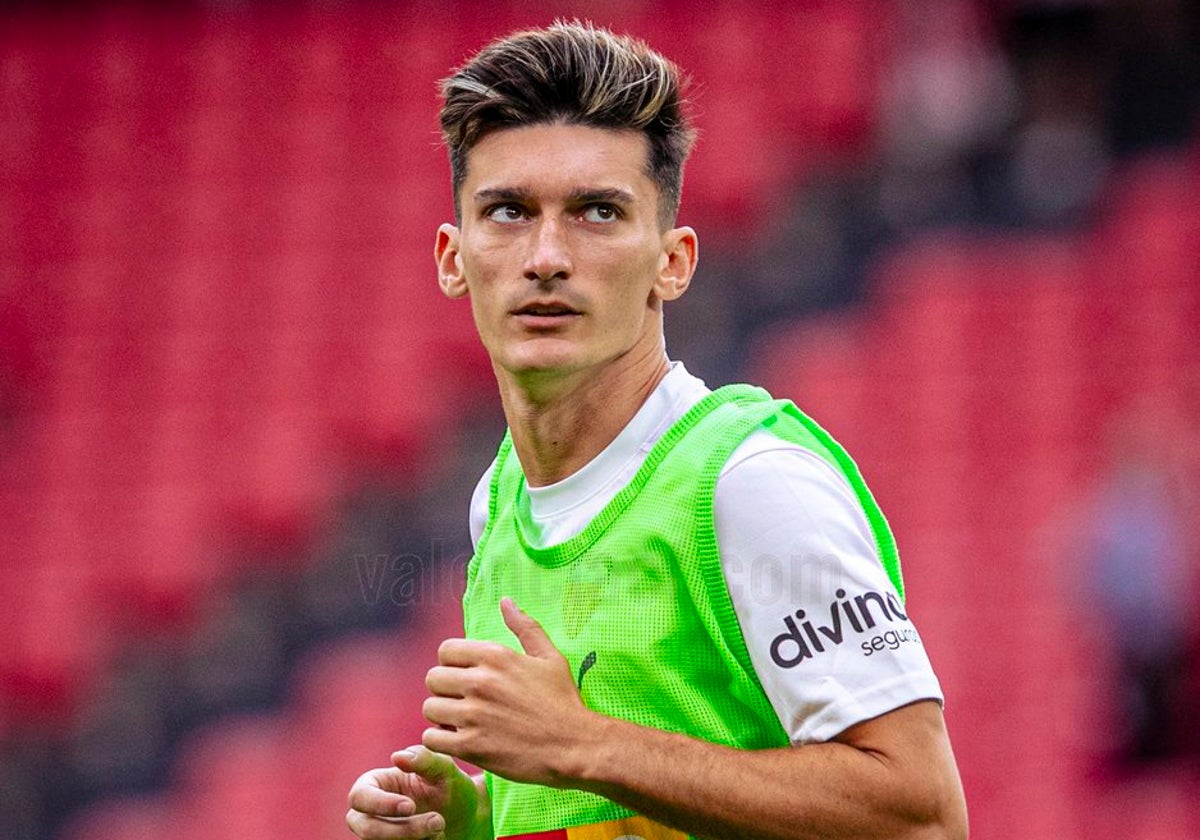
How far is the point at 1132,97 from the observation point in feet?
28.0

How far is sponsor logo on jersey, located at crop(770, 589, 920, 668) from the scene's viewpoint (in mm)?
2141

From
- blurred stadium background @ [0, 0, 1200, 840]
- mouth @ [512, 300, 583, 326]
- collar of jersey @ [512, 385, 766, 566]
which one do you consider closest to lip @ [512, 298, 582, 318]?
mouth @ [512, 300, 583, 326]

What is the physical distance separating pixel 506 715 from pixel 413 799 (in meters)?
0.56

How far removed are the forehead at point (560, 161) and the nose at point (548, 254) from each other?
58mm

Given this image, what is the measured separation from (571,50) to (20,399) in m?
6.47

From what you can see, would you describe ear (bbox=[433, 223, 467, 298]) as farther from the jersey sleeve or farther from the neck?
the jersey sleeve

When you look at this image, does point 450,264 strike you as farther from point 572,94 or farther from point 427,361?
point 427,361

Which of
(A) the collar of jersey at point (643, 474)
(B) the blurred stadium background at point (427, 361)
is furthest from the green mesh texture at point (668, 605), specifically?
(B) the blurred stadium background at point (427, 361)

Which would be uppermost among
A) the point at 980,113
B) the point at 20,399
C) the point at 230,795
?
the point at 980,113

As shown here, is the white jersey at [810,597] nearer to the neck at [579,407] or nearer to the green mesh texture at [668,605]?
the green mesh texture at [668,605]

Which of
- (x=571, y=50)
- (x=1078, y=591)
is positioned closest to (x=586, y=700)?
(x=571, y=50)

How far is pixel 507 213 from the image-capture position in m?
2.56

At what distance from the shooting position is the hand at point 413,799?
2.50 metres

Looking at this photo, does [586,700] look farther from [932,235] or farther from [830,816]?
[932,235]
